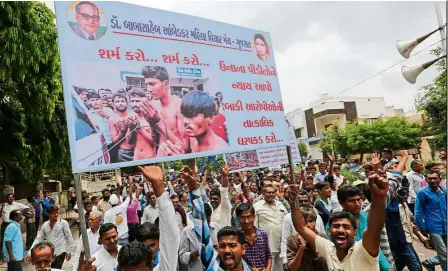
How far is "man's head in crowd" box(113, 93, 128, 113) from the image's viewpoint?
289 cm

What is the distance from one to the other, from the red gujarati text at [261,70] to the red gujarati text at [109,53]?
5.26 feet

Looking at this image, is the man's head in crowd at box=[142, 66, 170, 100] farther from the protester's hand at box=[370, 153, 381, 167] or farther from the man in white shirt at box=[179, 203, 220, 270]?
the protester's hand at box=[370, 153, 381, 167]

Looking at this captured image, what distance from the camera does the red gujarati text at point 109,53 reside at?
2.89m

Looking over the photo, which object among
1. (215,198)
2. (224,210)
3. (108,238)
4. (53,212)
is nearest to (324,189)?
(224,210)

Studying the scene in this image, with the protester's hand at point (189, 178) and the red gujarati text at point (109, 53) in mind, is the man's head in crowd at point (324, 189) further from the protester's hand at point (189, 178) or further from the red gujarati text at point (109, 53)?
the red gujarati text at point (109, 53)

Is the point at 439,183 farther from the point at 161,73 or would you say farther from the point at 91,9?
the point at 91,9

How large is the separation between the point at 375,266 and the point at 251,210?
4.89 ft

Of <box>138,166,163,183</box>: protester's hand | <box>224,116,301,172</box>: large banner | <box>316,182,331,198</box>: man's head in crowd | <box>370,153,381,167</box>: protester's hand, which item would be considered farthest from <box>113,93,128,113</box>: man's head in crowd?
<box>316,182,331,198</box>: man's head in crowd

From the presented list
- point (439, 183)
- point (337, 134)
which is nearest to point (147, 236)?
point (439, 183)

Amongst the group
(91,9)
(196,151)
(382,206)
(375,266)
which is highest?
(91,9)

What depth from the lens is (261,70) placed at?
427cm

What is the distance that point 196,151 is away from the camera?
3346 millimetres

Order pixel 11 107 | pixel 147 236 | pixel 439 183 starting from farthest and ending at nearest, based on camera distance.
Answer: pixel 11 107 < pixel 439 183 < pixel 147 236

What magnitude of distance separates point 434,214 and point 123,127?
13.3 ft
